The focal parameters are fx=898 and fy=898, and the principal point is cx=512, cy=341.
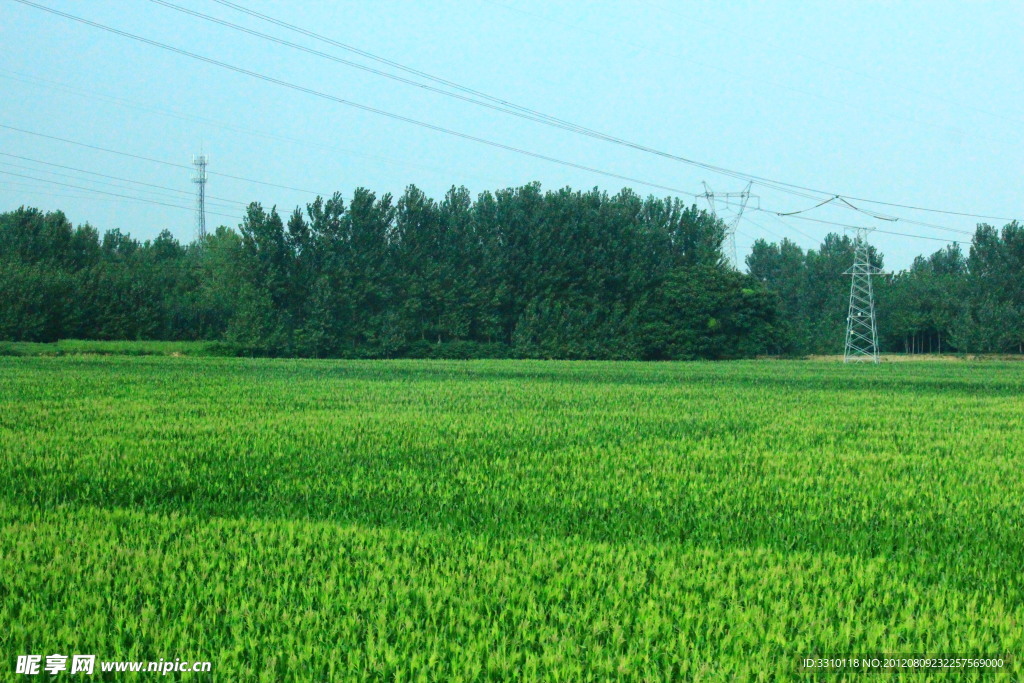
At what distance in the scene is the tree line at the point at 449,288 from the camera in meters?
58.0

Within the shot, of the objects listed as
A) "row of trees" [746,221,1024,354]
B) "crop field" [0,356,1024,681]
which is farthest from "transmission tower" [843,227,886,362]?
"crop field" [0,356,1024,681]

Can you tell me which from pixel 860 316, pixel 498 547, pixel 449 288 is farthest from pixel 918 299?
pixel 498 547

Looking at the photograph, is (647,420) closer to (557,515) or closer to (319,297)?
(557,515)

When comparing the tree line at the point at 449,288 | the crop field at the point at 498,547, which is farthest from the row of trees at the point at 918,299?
the crop field at the point at 498,547

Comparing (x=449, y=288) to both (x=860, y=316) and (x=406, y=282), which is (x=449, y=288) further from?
(x=860, y=316)

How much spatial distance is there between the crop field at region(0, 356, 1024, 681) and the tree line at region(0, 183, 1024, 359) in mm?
45641

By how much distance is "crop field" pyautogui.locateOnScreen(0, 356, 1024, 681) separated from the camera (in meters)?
4.22

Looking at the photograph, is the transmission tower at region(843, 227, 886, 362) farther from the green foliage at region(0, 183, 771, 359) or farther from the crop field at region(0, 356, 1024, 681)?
the crop field at region(0, 356, 1024, 681)

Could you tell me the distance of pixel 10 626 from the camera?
431cm

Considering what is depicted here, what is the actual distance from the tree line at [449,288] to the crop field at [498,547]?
45.6m

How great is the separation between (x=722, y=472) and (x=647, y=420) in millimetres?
6188

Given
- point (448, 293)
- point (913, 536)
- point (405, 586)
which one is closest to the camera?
point (405, 586)

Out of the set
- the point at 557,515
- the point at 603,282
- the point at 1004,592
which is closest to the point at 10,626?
the point at 557,515

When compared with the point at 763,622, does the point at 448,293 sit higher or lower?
higher
